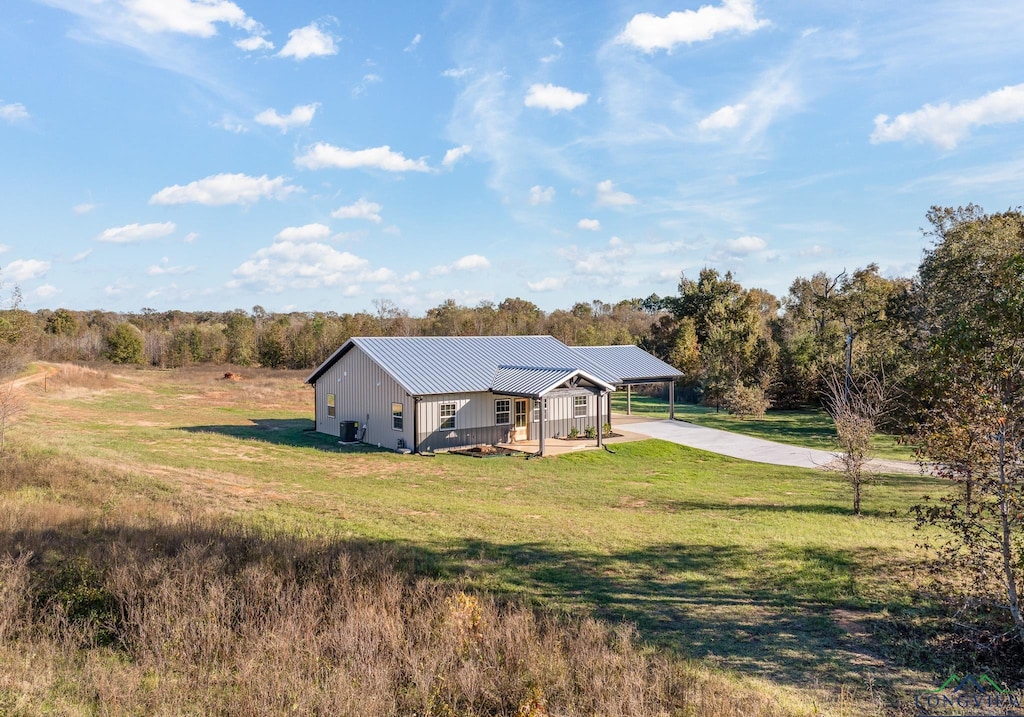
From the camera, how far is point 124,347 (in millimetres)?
67750

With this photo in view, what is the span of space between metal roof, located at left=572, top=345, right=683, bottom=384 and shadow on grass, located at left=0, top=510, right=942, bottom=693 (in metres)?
21.5

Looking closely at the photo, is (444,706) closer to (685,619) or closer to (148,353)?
(685,619)

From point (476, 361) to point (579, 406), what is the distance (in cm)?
524

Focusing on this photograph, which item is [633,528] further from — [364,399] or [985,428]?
[364,399]

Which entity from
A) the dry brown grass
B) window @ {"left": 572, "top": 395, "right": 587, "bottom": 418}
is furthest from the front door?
the dry brown grass

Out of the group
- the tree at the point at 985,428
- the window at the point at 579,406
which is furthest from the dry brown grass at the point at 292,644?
the window at the point at 579,406

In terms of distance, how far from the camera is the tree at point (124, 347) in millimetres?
67500

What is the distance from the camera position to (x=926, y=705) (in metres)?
5.38

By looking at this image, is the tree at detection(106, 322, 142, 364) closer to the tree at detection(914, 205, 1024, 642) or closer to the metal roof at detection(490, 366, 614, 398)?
the metal roof at detection(490, 366, 614, 398)

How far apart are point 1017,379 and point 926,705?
3951 millimetres

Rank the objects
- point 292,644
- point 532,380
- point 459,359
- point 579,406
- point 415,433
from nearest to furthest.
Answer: point 292,644
point 415,433
point 532,380
point 459,359
point 579,406

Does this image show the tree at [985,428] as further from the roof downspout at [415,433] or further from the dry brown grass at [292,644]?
the roof downspout at [415,433]

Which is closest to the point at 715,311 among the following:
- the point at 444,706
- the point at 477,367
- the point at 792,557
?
the point at 477,367

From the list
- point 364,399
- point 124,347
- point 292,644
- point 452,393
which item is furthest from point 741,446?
point 124,347
